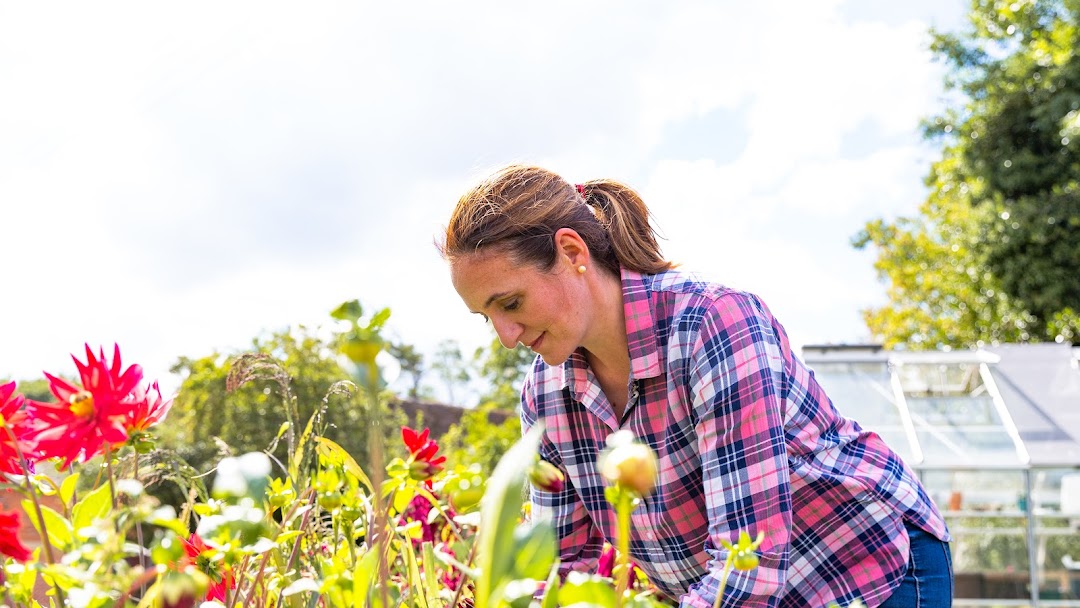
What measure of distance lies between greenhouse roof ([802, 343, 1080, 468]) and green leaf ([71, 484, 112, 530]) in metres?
6.81

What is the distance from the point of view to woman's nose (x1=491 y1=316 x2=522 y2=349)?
52.9 inches

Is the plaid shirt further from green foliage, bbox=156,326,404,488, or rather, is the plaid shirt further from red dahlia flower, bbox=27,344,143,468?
green foliage, bbox=156,326,404,488

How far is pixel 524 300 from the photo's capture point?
1341 millimetres

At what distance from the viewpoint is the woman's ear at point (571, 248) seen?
140 cm

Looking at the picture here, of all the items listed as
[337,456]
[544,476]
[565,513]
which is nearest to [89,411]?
[337,456]

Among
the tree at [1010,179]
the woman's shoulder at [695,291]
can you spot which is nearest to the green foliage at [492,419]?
the woman's shoulder at [695,291]

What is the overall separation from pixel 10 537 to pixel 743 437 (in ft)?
2.61

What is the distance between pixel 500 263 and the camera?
134cm

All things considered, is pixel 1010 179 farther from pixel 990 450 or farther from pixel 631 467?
pixel 631 467

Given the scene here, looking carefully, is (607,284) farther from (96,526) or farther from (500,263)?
(96,526)

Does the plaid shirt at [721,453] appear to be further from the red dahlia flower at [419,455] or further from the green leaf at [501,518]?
the green leaf at [501,518]

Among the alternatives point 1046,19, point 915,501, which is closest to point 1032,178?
point 1046,19

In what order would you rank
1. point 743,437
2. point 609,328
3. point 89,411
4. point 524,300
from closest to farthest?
1. point 89,411
2. point 743,437
3. point 524,300
4. point 609,328

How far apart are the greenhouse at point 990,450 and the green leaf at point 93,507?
6.76m
